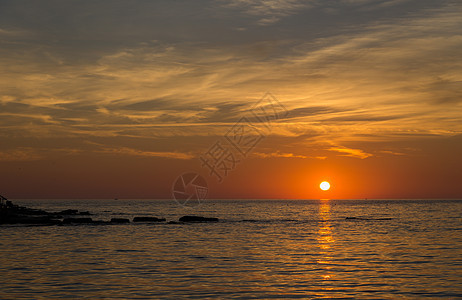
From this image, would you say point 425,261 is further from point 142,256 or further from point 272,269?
point 142,256

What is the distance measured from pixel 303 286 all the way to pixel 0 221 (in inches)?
2332

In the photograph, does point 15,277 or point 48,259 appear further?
point 48,259

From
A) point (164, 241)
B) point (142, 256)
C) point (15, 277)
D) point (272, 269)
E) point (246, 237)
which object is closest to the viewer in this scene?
point (15, 277)

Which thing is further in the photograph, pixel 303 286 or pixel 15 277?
pixel 15 277

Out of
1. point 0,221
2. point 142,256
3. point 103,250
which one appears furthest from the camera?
point 0,221

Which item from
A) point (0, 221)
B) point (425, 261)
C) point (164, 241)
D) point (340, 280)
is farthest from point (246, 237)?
point (0, 221)

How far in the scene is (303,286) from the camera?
89.8 feet

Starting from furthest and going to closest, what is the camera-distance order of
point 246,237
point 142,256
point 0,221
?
point 0,221, point 246,237, point 142,256

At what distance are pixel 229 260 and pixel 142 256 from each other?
746cm

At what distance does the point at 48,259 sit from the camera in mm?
37906

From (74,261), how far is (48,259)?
2.44 metres

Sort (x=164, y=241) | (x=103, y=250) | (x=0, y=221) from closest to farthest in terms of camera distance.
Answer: (x=103, y=250) < (x=164, y=241) < (x=0, y=221)

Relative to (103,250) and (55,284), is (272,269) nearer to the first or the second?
(55,284)

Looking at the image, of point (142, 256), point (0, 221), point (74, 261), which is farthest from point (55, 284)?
point (0, 221)
